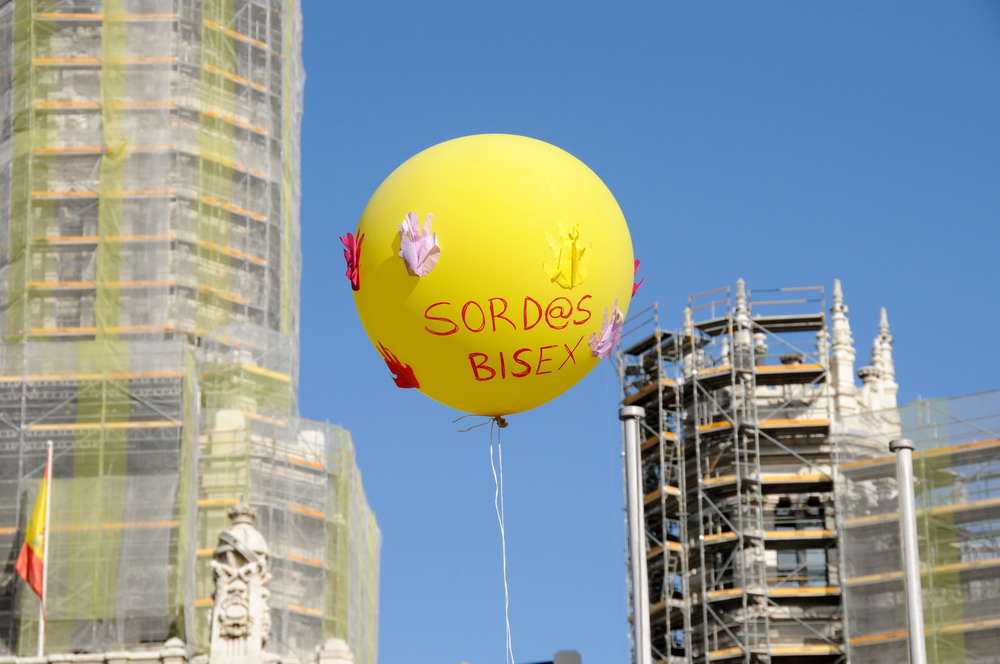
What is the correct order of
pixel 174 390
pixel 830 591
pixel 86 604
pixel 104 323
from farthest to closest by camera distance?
pixel 830 591, pixel 104 323, pixel 174 390, pixel 86 604

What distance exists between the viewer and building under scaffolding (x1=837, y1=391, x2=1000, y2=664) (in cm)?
5662

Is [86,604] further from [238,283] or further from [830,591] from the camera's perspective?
[830,591]

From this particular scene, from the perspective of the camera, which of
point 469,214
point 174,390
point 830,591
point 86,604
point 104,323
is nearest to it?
point 469,214

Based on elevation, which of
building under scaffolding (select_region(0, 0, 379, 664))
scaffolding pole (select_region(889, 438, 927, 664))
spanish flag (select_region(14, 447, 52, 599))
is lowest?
scaffolding pole (select_region(889, 438, 927, 664))

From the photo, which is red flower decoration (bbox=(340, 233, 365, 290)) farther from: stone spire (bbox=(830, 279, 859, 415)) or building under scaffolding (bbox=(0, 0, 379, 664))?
stone spire (bbox=(830, 279, 859, 415))

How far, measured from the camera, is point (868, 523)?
63031mm

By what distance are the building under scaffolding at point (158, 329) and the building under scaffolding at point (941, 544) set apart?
13.3 meters

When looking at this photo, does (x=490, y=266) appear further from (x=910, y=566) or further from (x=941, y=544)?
(x=941, y=544)

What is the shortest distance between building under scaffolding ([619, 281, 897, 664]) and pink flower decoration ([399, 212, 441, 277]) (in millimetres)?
46168

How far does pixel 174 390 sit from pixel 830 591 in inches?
813

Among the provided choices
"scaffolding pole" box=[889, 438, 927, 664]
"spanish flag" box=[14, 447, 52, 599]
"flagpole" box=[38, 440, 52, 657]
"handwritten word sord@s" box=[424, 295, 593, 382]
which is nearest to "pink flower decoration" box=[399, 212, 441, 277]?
"handwritten word sord@s" box=[424, 295, 593, 382]

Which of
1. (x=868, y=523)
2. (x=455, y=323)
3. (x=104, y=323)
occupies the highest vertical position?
(x=104, y=323)

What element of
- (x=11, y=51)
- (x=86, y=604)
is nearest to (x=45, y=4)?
(x=11, y=51)

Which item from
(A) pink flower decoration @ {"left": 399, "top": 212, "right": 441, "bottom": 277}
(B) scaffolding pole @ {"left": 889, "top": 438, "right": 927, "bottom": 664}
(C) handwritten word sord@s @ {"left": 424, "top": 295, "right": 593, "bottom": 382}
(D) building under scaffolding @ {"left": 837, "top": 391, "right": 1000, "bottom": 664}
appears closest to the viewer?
(A) pink flower decoration @ {"left": 399, "top": 212, "right": 441, "bottom": 277}
